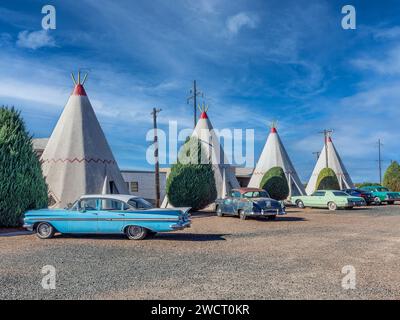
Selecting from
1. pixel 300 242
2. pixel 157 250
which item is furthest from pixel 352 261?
pixel 157 250

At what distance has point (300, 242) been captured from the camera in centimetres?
928

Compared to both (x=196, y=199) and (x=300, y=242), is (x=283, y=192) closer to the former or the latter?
(x=196, y=199)

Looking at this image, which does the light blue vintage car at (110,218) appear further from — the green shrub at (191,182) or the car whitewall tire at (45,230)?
the green shrub at (191,182)

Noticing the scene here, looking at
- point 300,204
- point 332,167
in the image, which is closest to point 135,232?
point 300,204

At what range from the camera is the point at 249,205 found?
14461 mm

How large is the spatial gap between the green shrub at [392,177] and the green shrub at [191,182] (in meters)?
20.2

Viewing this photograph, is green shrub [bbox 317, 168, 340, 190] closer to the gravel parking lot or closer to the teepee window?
the teepee window

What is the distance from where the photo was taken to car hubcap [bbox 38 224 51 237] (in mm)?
9805

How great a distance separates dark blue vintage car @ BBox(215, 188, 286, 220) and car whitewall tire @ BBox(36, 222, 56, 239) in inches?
290

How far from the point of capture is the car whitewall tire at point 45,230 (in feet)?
32.1

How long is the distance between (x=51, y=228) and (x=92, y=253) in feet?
8.76

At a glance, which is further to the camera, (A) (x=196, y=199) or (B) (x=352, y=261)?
(A) (x=196, y=199)

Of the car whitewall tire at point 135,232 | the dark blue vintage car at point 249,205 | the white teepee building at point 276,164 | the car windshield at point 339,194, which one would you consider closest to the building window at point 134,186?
the white teepee building at point 276,164

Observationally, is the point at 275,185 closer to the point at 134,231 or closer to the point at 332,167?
the point at 332,167
